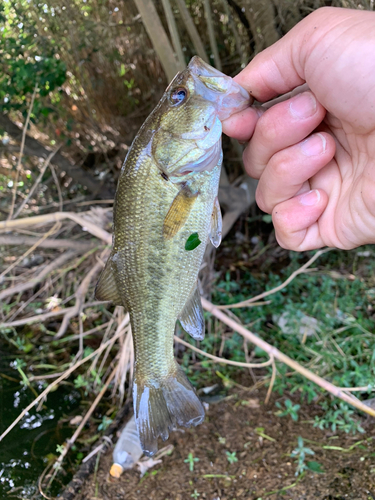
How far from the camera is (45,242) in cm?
321

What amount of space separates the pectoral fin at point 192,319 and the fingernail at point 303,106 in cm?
86

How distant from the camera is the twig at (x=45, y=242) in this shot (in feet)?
10.2

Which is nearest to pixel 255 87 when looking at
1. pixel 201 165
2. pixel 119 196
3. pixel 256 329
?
pixel 201 165

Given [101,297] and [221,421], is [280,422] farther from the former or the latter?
[101,297]

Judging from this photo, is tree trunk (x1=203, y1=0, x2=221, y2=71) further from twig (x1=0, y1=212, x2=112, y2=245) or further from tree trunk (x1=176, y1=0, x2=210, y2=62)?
twig (x1=0, y1=212, x2=112, y2=245)

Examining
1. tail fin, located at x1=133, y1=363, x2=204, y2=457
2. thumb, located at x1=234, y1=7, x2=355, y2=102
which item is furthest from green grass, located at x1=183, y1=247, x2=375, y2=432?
thumb, located at x1=234, y1=7, x2=355, y2=102

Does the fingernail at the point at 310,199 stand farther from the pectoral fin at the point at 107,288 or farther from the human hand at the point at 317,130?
the pectoral fin at the point at 107,288

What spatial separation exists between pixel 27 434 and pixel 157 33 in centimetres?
337

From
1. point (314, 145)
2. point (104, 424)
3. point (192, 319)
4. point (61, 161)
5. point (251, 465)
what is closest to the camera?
point (314, 145)

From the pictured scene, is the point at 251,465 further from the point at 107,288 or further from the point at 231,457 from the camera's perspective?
the point at 107,288

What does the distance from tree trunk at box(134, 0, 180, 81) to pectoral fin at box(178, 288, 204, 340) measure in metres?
A: 2.05

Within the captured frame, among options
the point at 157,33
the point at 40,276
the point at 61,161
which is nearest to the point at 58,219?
the point at 40,276

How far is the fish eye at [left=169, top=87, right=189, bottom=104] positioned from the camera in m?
1.38

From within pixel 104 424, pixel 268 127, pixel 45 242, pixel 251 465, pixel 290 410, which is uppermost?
pixel 268 127
